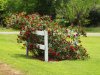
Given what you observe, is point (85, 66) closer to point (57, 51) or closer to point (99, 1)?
point (57, 51)

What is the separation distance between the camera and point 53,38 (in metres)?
16.5

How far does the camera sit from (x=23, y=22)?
17062mm

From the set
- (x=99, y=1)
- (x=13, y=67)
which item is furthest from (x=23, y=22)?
(x=99, y=1)

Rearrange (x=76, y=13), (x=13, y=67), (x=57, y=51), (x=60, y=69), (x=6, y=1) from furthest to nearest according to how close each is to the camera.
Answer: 1. (x=6, y=1)
2. (x=76, y=13)
3. (x=57, y=51)
4. (x=60, y=69)
5. (x=13, y=67)

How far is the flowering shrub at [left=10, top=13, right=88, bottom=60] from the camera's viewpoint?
650 inches

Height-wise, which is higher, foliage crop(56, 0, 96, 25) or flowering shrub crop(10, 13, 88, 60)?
flowering shrub crop(10, 13, 88, 60)

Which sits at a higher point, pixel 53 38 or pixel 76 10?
pixel 53 38

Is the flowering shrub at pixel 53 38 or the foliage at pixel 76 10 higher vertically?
the flowering shrub at pixel 53 38

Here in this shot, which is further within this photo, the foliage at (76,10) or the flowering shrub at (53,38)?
the foliage at (76,10)

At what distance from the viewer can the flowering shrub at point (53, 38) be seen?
16500 mm

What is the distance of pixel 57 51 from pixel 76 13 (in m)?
32.7

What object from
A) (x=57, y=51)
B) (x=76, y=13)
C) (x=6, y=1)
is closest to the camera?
(x=57, y=51)

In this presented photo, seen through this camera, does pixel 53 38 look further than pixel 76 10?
No

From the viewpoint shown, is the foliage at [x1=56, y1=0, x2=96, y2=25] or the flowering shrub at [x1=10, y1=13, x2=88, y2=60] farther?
the foliage at [x1=56, y1=0, x2=96, y2=25]
